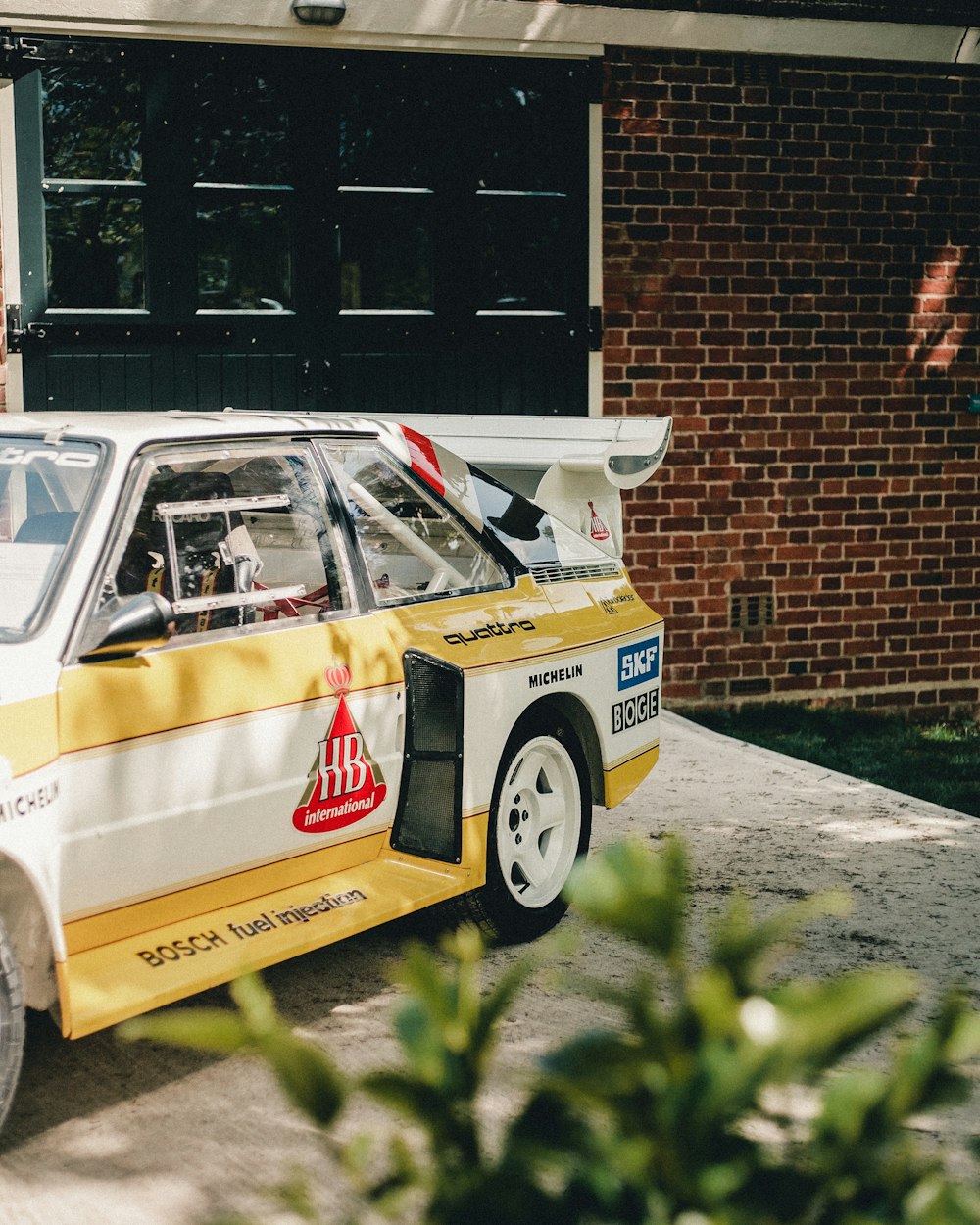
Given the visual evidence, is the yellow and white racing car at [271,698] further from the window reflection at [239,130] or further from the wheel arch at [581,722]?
the window reflection at [239,130]

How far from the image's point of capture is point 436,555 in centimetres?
510

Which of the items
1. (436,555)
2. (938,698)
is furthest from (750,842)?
(938,698)

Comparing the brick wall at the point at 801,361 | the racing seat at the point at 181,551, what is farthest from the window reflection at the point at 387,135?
the racing seat at the point at 181,551

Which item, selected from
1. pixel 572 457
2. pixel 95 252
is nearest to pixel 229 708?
pixel 572 457

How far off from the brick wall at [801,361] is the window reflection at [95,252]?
9.14 ft

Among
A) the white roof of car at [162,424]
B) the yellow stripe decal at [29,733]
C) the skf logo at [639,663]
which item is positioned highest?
the white roof of car at [162,424]

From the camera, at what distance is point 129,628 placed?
367 cm

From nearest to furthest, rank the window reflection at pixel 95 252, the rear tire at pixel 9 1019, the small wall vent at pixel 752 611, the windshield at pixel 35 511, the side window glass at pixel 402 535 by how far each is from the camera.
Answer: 1. the rear tire at pixel 9 1019
2. the windshield at pixel 35 511
3. the side window glass at pixel 402 535
4. the window reflection at pixel 95 252
5. the small wall vent at pixel 752 611

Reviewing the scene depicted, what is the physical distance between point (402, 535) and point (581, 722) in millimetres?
1007

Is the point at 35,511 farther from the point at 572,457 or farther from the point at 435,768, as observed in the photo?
the point at 572,457

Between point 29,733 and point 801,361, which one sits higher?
point 801,361

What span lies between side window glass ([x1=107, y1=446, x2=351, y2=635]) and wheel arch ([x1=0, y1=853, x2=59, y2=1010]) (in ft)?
2.63

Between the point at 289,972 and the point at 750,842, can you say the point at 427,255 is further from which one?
the point at 289,972

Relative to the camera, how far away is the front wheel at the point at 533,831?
4969mm
